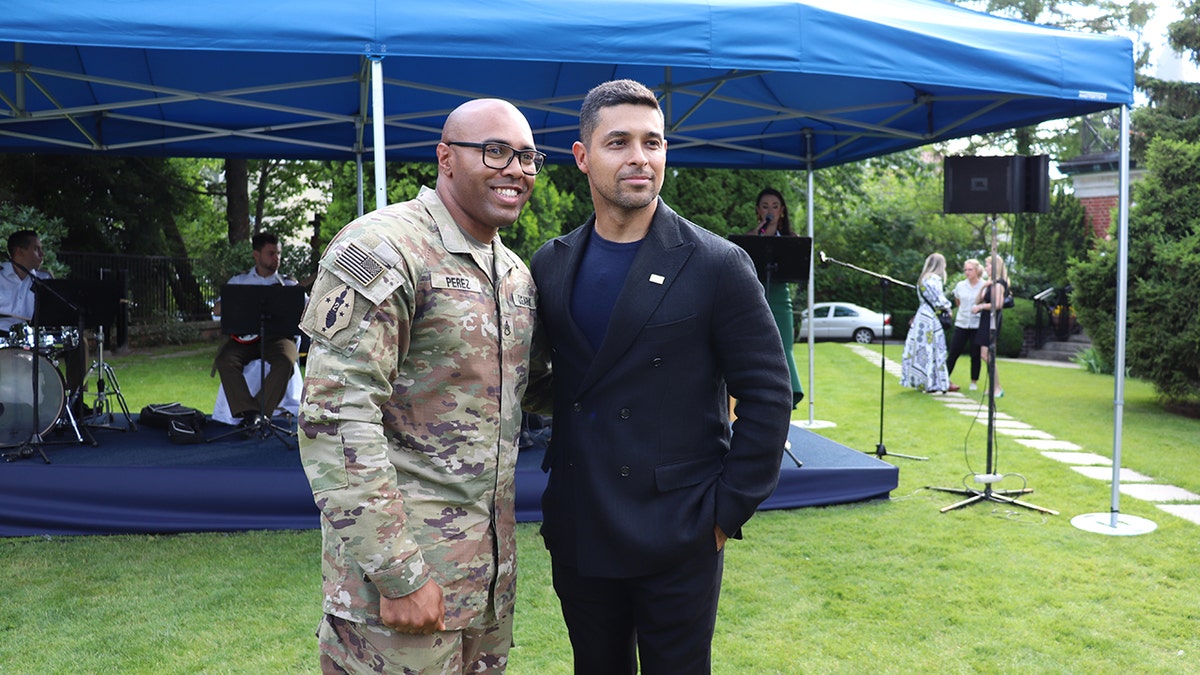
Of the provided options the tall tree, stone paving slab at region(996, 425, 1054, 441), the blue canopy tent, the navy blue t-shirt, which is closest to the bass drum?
the blue canopy tent

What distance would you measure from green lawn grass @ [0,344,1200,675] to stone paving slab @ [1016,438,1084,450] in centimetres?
189

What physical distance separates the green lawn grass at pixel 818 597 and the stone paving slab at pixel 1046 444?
6.21 ft

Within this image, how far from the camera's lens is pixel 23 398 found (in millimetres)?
6934

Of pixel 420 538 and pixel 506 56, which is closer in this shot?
pixel 420 538

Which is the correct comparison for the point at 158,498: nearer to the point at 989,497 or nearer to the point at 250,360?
the point at 250,360

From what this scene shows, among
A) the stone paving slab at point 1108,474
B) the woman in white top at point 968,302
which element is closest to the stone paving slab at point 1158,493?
the stone paving slab at point 1108,474

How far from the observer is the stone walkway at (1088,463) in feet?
22.1

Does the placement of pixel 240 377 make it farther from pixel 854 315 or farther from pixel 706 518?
pixel 854 315

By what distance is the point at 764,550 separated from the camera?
5.40 meters

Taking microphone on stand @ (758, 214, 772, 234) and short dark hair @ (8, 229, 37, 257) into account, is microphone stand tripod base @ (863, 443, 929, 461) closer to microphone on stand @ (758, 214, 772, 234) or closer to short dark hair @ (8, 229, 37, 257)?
microphone on stand @ (758, 214, 772, 234)

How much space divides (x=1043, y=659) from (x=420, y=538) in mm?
3096

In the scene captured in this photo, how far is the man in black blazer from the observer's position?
218cm

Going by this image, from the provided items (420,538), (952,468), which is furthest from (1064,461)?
(420,538)

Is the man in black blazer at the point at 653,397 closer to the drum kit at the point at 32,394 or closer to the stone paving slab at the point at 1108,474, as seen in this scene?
the drum kit at the point at 32,394
